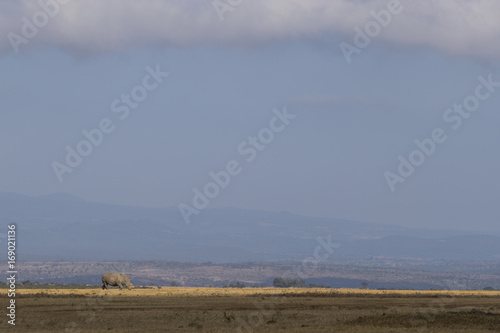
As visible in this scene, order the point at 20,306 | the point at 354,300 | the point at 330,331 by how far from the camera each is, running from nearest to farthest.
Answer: the point at 330,331 < the point at 20,306 < the point at 354,300

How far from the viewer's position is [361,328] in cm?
3731

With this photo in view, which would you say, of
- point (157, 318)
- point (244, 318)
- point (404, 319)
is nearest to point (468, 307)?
point (404, 319)

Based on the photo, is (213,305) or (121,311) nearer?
(121,311)

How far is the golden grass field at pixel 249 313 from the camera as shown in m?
38.3

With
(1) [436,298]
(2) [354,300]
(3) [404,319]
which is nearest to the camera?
(3) [404,319]

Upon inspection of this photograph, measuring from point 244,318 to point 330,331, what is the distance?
7422 mm

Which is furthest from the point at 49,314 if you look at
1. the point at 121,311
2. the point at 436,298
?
the point at 436,298

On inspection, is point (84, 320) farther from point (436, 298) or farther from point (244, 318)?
point (436, 298)

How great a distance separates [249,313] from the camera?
45.8 meters

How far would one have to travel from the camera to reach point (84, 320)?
41844 mm

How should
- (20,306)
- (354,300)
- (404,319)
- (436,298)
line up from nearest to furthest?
(404,319)
(20,306)
(354,300)
(436,298)

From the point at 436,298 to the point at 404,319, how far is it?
2171 centimetres

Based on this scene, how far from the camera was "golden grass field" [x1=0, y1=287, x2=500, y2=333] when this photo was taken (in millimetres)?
38344

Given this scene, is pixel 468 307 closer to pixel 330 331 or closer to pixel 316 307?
pixel 316 307
